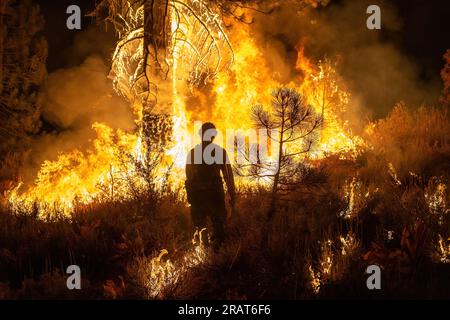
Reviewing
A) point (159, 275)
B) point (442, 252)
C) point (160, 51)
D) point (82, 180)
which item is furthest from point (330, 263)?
point (82, 180)

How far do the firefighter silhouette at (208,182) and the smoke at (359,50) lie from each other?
925cm

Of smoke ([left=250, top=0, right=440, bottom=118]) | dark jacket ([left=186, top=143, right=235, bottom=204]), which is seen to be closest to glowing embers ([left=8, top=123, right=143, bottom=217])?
dark jacket ([left=186, top=143, right=235, bottom=204])

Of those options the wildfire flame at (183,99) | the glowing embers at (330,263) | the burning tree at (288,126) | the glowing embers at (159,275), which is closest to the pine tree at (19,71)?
the wildfire flame at (183,99)

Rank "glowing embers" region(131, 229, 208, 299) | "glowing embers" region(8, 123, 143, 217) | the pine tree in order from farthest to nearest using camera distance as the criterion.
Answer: the pine tree, "glowing embers" region(8, 123, 143, 217), "glowing embers" region(131, 229, 208, 299)

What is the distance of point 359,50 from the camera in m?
15.5

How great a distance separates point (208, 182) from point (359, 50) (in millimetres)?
11237

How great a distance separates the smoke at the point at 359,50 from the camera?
1502cm

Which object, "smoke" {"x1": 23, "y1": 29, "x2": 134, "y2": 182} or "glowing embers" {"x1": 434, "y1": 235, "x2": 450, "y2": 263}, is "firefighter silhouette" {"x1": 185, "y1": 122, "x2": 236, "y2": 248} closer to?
"glowing embers" {"x1": 434, "y1": 235, "x2": 450, "y2": 263}

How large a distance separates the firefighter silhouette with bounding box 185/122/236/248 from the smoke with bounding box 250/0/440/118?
925 cm

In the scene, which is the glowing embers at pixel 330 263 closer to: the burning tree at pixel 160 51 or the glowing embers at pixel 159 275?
the glowing embers at pixel 159 275

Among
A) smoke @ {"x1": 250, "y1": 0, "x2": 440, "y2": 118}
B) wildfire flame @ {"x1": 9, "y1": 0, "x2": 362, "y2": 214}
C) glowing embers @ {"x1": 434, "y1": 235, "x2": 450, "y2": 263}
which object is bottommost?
glowing embers @ {"x1": 434, "y1": 235, "x2": 450, "y2": 263}

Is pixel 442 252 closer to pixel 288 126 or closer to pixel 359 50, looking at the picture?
pixel 288 126

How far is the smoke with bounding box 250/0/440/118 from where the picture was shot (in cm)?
1502

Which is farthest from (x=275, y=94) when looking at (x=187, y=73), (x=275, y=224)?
(x=187, y=73)
